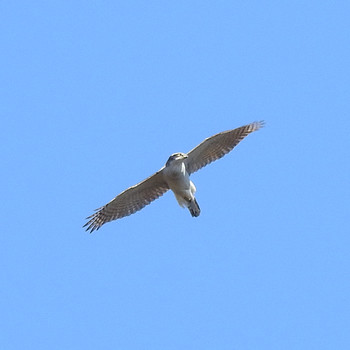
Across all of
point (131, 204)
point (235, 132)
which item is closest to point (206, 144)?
point (235, 132)

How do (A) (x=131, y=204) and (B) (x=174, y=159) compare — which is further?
(A) (x=131, y=204)

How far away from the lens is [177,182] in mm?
23422

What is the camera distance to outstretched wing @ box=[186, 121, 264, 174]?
77.2 feet

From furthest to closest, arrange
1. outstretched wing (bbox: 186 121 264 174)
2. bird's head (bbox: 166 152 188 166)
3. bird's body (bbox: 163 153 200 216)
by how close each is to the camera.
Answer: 1. outstretched wing (bbox: 186 121 264 174)
2. bird's body (bbox: 163 153 200 216)
3. bird's head (bbox: 166 152 188 166)

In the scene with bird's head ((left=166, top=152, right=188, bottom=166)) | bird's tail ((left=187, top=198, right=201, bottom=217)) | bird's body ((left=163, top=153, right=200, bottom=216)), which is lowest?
bird's tail ((left=187, top=198, right=201, bottom=217))

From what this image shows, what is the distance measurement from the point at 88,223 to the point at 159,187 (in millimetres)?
2055

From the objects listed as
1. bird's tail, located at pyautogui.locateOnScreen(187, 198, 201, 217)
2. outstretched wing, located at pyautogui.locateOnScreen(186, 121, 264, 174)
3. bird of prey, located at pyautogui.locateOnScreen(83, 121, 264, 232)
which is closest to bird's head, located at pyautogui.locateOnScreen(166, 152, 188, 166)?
bird of prey, located at pyautogui.locateOnScreen(83, 121, 264, 232)

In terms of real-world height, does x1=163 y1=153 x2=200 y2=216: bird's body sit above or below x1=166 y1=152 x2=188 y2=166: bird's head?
below

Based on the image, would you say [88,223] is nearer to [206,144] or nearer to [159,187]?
[159,187]

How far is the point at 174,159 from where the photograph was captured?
23.1 metres

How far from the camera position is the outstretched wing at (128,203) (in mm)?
24312

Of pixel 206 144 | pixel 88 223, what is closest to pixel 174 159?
pixel 206 144

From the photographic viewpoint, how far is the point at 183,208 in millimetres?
23719

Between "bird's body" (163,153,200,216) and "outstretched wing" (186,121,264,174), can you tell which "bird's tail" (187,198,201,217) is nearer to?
"bird's body" (163,153,200,216)
